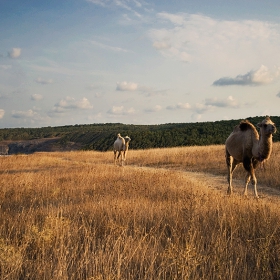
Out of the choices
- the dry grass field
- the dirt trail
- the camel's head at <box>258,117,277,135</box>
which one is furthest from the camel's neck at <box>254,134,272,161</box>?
the dry grass field

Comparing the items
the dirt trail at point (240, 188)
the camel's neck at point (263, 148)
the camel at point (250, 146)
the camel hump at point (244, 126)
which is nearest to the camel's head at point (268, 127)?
the camel at point (250, 146)

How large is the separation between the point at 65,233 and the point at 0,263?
43.9 inches

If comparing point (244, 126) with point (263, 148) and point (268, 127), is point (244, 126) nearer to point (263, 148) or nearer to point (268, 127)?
point (263, 148)

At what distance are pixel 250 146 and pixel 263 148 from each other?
92 cm

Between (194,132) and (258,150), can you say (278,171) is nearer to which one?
(258,150)

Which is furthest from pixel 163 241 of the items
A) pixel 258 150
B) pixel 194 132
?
pixel 194 132

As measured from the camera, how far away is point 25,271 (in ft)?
12.2

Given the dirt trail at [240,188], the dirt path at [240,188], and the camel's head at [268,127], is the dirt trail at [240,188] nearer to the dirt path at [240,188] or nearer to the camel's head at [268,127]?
the dirt path at [240,188]

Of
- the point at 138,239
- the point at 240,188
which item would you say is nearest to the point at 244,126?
the point at 240,188

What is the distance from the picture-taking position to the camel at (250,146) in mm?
8422

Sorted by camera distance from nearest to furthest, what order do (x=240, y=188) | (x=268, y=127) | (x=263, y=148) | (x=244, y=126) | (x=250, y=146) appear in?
(x=268, y=127)
(x=263, y=148)
(x=250, y=146)
(x=244, y=126)
(x=240, y=188)

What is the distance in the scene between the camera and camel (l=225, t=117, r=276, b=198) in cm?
842

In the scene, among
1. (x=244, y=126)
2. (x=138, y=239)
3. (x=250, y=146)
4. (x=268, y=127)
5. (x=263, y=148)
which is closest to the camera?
(x=138, y=239)

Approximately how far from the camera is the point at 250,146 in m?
9.52
